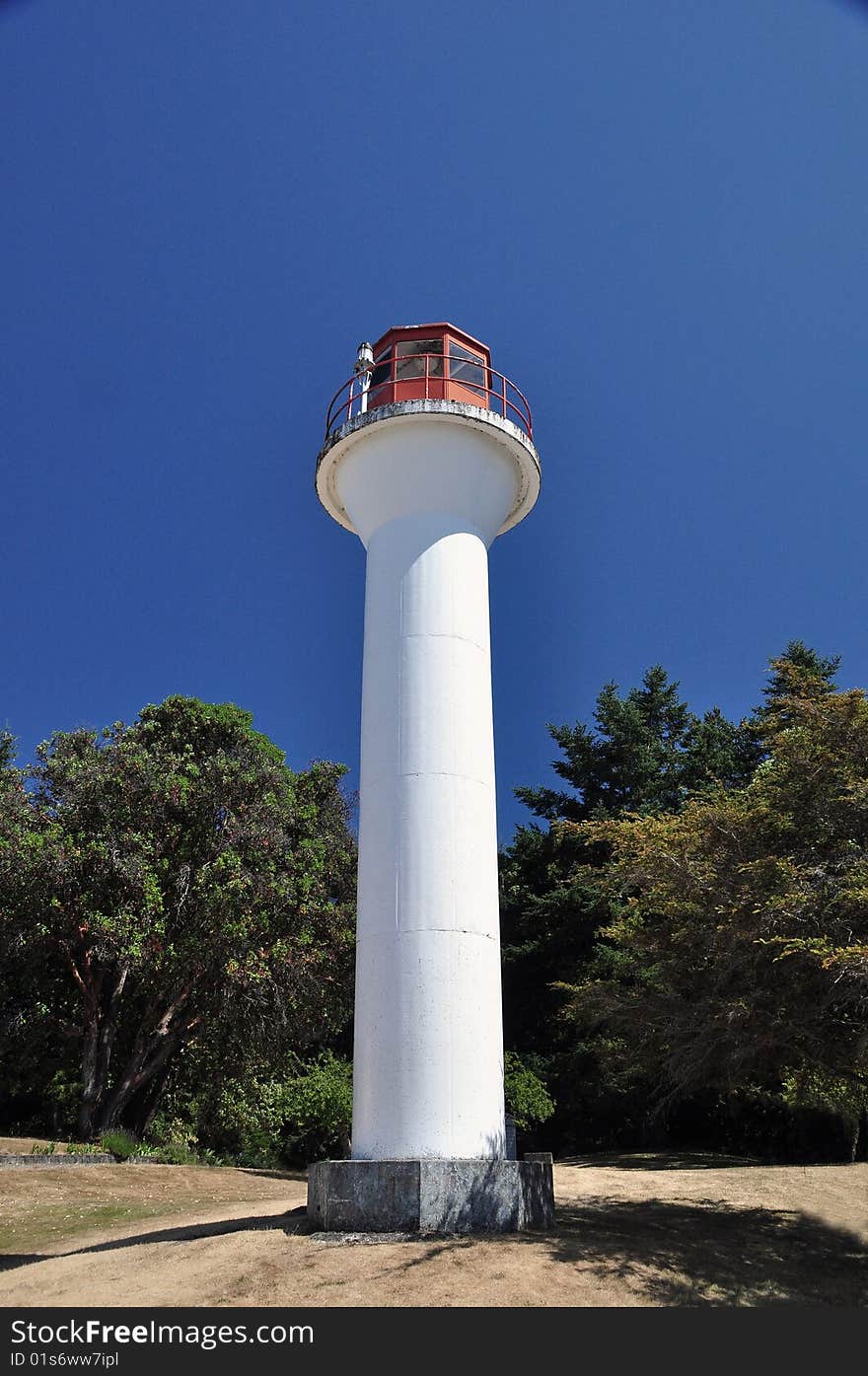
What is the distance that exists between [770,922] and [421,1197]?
5.46 m

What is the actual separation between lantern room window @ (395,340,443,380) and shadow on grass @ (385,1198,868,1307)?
11834mm

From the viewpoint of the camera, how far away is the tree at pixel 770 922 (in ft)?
41.3

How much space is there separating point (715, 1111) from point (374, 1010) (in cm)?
2361

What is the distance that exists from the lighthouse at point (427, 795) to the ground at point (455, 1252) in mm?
685

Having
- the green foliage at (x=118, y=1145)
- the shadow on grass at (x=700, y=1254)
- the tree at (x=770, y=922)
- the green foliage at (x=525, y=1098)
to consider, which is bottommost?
the shadow on grass at (x=700, y=1254)

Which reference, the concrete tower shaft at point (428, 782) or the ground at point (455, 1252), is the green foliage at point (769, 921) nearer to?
the ground at point (455, 1252)

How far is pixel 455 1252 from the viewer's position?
981 cm

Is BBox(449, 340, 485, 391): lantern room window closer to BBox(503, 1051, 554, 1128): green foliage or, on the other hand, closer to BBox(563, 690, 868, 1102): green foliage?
BBox(563, 690, 868, 1102): green foliage

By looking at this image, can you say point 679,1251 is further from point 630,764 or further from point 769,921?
point 630,764

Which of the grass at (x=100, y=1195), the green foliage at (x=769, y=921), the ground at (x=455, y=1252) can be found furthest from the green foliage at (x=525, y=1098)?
the green foliage at (x=769, y=921)

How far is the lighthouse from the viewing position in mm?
11156

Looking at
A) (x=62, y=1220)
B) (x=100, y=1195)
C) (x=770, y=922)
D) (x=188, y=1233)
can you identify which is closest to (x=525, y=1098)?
(x=100, y=1195)

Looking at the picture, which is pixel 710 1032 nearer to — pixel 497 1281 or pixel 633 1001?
pixel 633 1001

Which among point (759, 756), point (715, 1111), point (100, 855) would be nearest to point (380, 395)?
point (100, 855)
